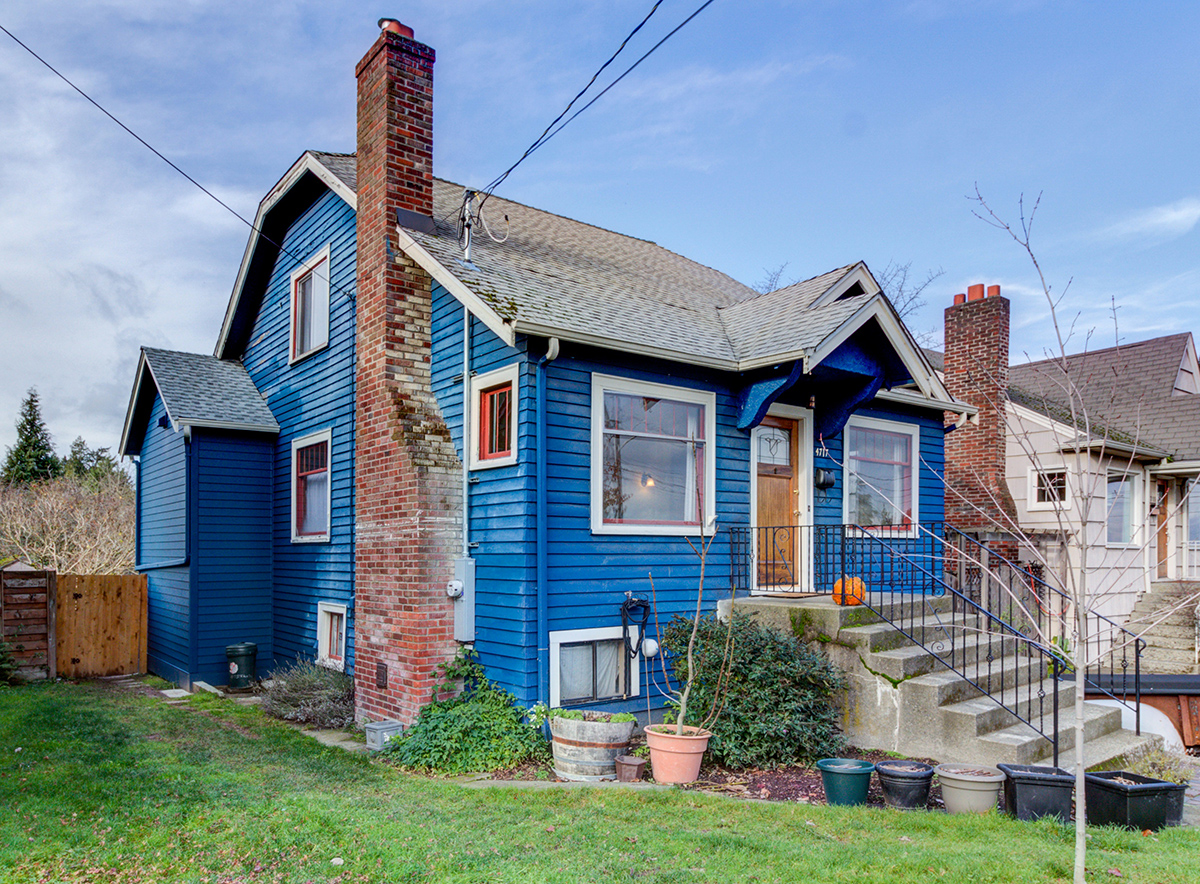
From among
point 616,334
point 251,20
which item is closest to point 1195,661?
point 616,334

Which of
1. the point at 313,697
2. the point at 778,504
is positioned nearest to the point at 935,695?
the point at 778,504

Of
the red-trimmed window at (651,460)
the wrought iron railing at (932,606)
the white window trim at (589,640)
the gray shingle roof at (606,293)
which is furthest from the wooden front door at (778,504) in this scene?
the white window trim at (589,640)

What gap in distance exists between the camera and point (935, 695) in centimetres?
776

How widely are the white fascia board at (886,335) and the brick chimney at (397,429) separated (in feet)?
13.2

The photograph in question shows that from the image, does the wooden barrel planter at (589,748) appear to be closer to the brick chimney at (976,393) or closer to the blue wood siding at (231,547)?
the blue wood siding at (231,547)

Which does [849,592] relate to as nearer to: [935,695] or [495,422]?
[935,695]

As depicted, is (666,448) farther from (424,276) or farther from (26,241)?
(26,241)

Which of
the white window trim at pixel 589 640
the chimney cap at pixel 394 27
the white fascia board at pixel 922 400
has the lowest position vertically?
the white window trim at pixel 589 640

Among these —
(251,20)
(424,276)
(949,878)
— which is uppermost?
(251,20)

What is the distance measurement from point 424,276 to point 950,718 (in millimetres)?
7145

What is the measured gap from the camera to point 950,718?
7.62m

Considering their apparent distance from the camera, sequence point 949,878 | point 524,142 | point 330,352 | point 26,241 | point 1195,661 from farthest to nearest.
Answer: point 1195,661 → point 26,241 → point 330,352 → point 524,142 → point 949,878

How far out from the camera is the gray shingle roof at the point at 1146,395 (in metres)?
18.6

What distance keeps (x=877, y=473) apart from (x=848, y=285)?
8.46 ft
